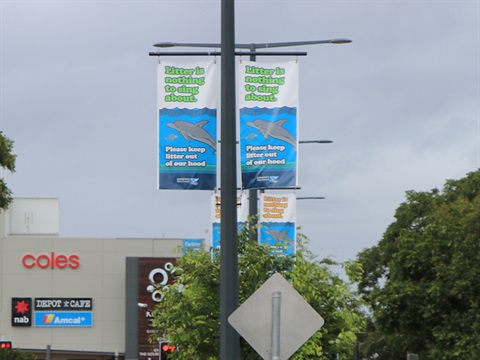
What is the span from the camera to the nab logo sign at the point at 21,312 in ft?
299

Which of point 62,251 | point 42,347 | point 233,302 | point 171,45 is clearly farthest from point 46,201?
point 233,302

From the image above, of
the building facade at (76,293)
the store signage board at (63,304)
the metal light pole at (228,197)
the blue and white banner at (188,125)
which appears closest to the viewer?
the metal light pole at (228,197)

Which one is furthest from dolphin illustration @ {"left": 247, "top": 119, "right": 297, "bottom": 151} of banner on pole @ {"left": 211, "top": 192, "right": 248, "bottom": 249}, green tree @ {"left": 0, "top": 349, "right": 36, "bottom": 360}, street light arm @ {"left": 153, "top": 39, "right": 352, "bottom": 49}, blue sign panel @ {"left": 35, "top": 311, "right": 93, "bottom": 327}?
blue sign panel @ {"left": 35, "top": 311, "right": 93, "bottom": 327}

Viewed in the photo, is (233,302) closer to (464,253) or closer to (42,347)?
(464,253)

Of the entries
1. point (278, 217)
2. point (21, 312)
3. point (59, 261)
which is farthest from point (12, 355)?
point (59, 261)

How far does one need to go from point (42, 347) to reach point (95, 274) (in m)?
5.99

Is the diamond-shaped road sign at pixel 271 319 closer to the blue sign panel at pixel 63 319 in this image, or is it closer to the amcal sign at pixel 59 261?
the blue sign panel at pixel 63 319

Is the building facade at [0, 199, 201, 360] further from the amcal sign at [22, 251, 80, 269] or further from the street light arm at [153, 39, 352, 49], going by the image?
the street light arm at [153, 39, 352, 49]

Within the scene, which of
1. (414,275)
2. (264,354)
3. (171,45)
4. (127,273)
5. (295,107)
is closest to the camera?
(264,354)

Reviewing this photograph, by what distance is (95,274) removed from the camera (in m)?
92.9

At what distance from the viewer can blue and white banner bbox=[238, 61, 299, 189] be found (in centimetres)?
2388

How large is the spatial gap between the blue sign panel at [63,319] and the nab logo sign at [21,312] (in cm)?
58

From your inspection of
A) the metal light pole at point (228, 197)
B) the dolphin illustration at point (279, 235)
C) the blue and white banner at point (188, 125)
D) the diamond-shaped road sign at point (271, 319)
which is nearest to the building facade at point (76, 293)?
the dolphin illustration at point (279, 235)

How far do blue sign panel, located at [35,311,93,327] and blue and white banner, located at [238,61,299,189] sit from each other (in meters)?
67.6
